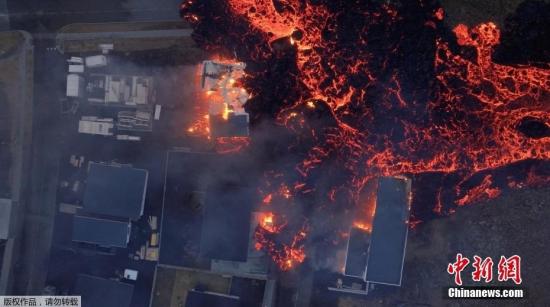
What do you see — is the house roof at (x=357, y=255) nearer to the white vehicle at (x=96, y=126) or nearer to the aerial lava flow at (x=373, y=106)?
the aerial lava flow at (x=373, y=106)

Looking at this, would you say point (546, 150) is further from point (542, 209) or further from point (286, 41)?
point (286, 41)

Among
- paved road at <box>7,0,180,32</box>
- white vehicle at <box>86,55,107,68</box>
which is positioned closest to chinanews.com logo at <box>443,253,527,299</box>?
paved road at <box>7,0,180,32</box>

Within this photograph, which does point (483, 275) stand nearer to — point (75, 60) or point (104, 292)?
point (104, 292)

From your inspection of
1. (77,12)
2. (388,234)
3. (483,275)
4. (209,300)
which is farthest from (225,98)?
(483,275)

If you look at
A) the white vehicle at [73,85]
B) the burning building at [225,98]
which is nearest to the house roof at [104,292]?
the burning building at [225,98]

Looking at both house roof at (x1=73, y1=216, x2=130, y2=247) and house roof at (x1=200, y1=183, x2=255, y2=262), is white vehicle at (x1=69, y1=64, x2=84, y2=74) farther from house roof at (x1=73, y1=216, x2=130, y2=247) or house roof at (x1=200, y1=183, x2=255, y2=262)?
house roof at (x1=200, y1=183, x2=255, y2=262)
